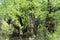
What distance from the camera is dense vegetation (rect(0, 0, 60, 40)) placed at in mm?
6375

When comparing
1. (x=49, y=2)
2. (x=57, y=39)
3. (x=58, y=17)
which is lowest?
(x=57, y=39)

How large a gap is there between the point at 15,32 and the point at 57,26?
133cm

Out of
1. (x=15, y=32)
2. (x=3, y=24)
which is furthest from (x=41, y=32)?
(x=3, y=24)

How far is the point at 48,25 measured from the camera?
23.0 feet

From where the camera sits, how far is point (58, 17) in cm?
696

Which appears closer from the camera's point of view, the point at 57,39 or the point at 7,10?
the point at 7,10

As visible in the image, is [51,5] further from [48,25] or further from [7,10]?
[7,10]

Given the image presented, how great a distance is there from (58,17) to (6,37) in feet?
5.65

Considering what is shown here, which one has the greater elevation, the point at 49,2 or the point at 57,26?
the point at 49,2

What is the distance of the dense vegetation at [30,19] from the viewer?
638 cm

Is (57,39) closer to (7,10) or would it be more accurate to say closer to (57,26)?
(57,26)

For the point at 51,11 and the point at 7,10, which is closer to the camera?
the point at 7,10

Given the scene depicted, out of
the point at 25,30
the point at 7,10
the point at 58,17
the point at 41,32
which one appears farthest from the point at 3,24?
the point at 58,17

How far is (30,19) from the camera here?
6801mm
